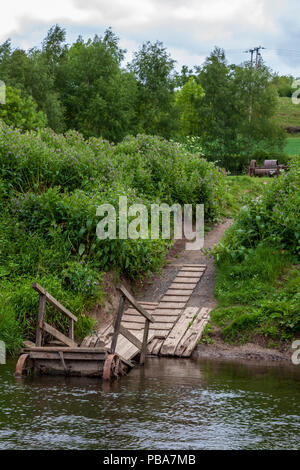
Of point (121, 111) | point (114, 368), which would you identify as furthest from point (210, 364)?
point (121, 111)

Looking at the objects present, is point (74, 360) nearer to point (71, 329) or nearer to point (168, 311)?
point (71, 329)

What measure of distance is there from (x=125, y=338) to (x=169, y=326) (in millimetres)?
1206

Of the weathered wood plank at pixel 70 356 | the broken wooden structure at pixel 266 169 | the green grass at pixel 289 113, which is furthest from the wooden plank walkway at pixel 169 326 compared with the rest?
the green grass at pixel 289 113

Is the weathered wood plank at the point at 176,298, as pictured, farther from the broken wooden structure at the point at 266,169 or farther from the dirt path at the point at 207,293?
the broken wooden structure at the point at 266,169

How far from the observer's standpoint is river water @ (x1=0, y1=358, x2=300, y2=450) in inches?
309

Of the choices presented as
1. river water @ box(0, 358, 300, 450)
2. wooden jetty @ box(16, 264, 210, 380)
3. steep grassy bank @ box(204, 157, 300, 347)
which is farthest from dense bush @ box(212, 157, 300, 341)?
river water @ box(0, 358, 300, 450)

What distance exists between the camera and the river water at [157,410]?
25.7 ft

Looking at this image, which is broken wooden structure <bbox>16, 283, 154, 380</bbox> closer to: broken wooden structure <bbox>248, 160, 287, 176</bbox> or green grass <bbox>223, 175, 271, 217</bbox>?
green grass <bbox>223, 175, 271, 217</bbox>

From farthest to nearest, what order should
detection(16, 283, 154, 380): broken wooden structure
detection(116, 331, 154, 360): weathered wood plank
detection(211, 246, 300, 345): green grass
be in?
1. detection(211, 246, 300, 345): green grass
2. detection(116, 331, 154, 360): weathered wood plank
3. detection(16, 283, 154, 380): broken wooden structure

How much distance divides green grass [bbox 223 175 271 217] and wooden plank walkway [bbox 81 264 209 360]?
539 centimetres

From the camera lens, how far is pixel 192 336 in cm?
1350

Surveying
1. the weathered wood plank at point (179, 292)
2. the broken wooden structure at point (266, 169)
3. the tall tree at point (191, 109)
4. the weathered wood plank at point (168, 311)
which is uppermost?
the tall tree at point (191, 109)

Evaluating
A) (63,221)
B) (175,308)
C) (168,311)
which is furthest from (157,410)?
(63,221)

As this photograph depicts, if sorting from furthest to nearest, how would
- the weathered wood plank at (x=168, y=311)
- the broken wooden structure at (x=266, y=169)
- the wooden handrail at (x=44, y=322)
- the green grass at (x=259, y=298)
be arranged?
the broken wooden structure at (x=266, y=169) < the weathered wood plank at (x=168, y=311) < the green grass at (x=259, y=298) < the wooden handrail at (x=44, y=322)
